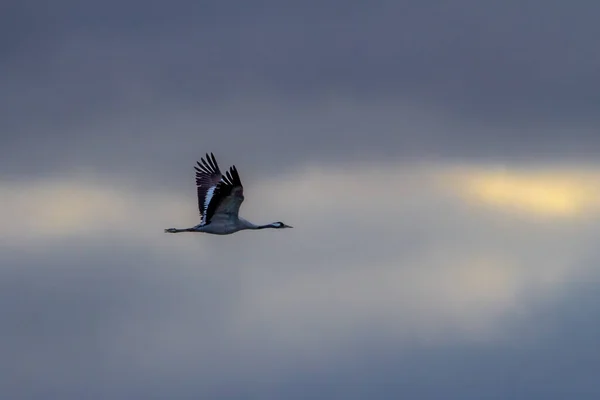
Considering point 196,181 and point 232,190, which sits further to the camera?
point 196,181

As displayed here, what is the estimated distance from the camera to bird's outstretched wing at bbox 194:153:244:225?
88750 millimetres

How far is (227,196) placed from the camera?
8969 centimetres

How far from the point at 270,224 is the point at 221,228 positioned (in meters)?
6.59

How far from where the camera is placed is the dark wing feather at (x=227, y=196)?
88.0m

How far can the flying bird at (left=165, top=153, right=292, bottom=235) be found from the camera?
292 feet

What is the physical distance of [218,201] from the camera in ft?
297

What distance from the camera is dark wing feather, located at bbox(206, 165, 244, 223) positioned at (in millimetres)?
88000

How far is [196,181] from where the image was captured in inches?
3787

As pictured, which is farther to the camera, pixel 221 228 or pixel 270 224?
pixel 270 224

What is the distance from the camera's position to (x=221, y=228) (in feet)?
304

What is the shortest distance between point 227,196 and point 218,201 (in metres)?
1.07

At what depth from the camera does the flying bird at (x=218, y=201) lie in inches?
3506

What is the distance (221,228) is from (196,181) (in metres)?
4.80

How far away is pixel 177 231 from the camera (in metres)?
93.2
